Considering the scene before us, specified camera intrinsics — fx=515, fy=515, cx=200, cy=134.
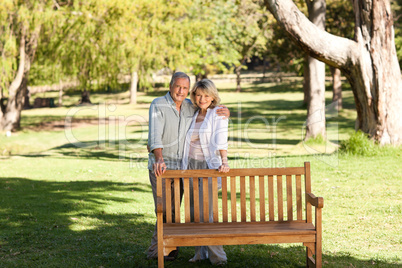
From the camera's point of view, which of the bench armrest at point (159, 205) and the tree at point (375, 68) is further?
the tree at point (375, 68)

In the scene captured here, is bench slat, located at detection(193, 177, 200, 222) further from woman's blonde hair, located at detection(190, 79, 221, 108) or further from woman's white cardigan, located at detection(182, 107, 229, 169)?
woman's blonde hair, located at detection(190, 79, 221, 108)

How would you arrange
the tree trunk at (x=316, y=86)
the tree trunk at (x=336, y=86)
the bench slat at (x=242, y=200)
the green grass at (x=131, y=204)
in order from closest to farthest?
1. the bench slat at (x=242, y=200)
2. the green grass at (x=131, y=204)
3. the tree trunk at (x=316, y=86)
4. the tree trunk at (x=336, y=86)

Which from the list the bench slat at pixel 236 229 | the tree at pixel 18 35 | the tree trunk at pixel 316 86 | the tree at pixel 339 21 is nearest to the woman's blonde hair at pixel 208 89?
the bench slat at pixel 236 229

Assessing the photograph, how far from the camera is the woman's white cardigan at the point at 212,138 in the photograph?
531 centimetres

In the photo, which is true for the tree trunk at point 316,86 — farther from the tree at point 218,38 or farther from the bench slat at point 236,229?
the tree at point 218,38

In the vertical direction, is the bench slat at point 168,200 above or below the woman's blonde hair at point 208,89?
below

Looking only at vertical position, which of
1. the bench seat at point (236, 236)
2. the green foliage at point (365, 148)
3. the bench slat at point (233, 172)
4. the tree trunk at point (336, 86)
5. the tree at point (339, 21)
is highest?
the tree at point (339, 21)

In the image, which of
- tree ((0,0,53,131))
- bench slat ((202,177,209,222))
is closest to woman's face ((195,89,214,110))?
bench slat ((202,177,209,222))

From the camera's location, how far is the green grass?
5.89 meters

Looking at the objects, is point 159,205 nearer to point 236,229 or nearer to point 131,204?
point 236,229

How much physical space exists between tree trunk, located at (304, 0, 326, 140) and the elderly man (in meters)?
11.5

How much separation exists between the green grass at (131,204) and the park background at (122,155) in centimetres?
3

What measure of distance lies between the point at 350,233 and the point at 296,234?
2170mm

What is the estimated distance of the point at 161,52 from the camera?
82.8ft
